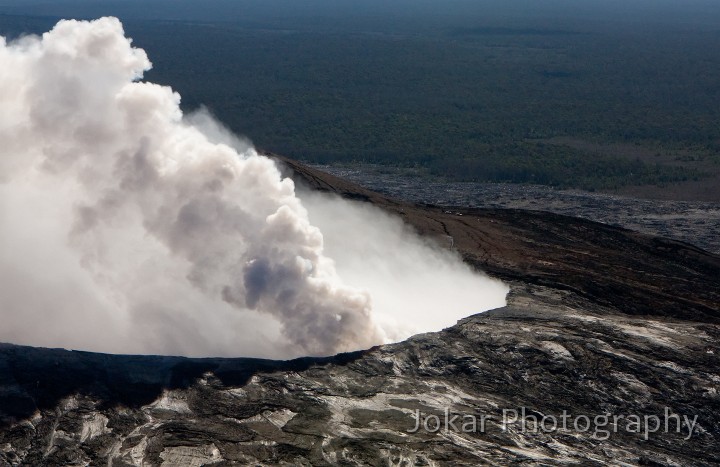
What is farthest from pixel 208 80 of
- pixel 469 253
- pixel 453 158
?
pixel 469 253

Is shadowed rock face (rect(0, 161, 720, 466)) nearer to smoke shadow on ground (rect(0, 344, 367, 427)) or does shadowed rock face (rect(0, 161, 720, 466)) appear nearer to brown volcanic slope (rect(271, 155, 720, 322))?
smoke shadow on ground (rect(0, 344, 367, 427))

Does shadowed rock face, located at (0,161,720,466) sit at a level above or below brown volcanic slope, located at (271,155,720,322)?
below

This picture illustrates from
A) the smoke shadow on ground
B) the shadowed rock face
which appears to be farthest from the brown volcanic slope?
the smoke shadow on ground

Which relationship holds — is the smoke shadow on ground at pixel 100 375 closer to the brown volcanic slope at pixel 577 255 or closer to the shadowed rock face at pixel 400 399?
the shadowed rock face at pixel 400 399

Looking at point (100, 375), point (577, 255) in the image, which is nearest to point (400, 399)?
point (100, 375)

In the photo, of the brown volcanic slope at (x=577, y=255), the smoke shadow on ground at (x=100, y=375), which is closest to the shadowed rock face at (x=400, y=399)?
the smoke shadow on ground at (x=100, y=375)

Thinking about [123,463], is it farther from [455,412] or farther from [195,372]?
[455,412]
